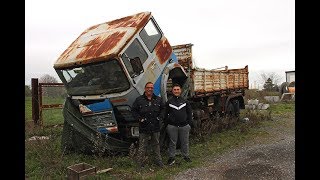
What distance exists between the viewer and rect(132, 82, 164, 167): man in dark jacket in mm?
6273

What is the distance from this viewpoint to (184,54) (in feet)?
31.1

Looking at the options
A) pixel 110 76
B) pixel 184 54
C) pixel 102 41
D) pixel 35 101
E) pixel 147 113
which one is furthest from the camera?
pixel 35 101

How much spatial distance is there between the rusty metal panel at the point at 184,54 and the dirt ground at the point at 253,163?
9.42 feet

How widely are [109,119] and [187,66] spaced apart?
128 inches

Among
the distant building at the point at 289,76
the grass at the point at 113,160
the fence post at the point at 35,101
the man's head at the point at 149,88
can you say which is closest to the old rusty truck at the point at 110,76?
the grass at the point at 113,160

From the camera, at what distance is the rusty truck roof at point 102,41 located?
654 cm

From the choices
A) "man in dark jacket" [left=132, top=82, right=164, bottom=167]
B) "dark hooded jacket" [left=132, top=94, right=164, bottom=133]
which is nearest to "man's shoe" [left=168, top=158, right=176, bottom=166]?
"man in dark jacket" [left=132, top=82, right=164, bottom=167]

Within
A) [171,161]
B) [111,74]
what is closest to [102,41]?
[111,74]

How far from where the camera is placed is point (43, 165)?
6.26m

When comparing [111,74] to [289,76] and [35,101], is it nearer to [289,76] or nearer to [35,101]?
[35,101]

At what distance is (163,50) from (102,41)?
1577 mm

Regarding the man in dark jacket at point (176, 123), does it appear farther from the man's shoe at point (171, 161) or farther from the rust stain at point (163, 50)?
the rust stain at point (163, 50)
